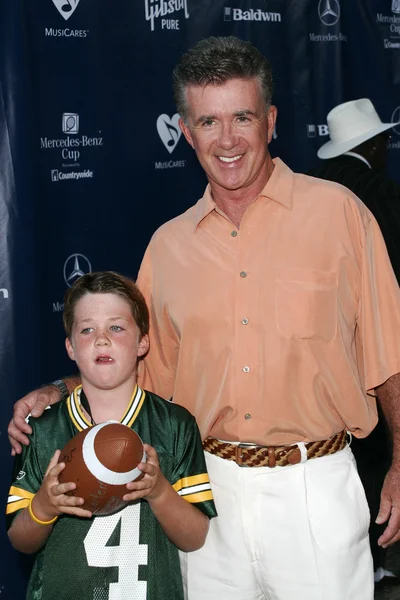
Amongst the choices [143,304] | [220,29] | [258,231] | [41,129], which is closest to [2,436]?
[41,129]

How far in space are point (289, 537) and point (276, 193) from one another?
87cm

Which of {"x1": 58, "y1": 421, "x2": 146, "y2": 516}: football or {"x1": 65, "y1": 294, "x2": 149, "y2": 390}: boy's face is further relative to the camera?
{"x1": 65, "y1": 294, "x2": 149, "y2": 390}: boy's face

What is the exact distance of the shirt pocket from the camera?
215 cm

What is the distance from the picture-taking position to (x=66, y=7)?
12.7 ft

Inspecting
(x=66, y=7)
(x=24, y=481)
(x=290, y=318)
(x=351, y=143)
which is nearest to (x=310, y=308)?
(x=290, y=318)

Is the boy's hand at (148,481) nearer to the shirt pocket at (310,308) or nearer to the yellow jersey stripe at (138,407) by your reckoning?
the yellow jersey stripe at (138,407)

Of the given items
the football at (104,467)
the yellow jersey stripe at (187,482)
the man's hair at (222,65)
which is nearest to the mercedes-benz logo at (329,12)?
the man's hair at (222,65)

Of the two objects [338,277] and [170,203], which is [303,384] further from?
[170,203]

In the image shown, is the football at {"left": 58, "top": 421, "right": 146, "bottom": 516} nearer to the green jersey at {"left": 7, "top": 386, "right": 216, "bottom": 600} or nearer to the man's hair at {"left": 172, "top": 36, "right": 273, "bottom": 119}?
the green jersey at {"left": 7, "top": 386, "right": 216, "bottom": 600}

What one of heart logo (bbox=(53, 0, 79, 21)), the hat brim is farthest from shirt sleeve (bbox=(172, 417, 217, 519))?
A: heart logo (bbox=(53, 0, 79, 21))

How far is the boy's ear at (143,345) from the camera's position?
7.35 ft

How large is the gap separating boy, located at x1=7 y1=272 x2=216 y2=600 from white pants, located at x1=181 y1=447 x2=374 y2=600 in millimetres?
74

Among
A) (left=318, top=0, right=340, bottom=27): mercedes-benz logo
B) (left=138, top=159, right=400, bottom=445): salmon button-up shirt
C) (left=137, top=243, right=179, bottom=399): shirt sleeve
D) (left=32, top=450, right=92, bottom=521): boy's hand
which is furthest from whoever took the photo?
(left=318, top=0, right=340, bottom=27): mercedes-benz logo

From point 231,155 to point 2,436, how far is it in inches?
76.8
